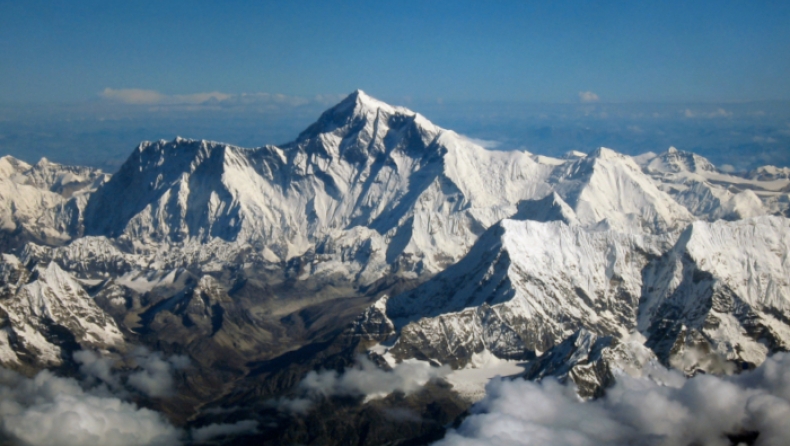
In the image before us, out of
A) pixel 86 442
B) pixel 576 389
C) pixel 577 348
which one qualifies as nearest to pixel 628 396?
pixel 576 389

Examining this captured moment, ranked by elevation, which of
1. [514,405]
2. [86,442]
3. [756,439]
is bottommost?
[86,442]

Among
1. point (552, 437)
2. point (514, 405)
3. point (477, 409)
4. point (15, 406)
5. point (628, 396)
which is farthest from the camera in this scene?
point (15, 406)

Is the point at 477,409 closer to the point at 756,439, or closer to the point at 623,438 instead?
the point at 623,438

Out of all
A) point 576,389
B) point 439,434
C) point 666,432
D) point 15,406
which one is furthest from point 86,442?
point 666,432

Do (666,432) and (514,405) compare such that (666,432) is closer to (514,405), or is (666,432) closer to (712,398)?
(712,398)

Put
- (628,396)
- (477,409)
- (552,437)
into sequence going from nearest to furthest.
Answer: (552,437) → (628,396) → (477,409)

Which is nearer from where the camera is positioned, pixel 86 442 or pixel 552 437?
pixel 552 437

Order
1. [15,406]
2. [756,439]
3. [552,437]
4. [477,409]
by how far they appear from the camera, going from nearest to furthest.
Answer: [756,439], [552,437], [477,409], [15,406]

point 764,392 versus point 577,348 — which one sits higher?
point 764,392

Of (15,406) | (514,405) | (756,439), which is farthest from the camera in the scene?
(15,406)
